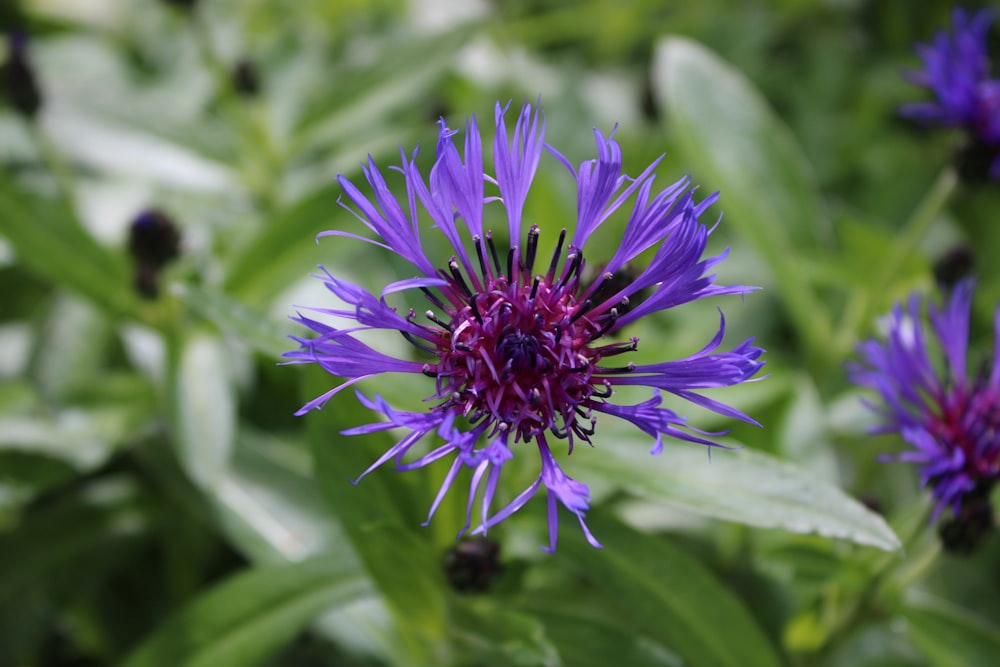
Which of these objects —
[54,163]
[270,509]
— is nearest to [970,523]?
[270,509]

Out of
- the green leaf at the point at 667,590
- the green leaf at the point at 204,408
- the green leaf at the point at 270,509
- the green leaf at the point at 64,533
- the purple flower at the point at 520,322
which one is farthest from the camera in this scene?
the green leaf at the point at 64,533

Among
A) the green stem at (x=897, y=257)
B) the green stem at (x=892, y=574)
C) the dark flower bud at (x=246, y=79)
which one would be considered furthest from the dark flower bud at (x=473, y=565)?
the dark flower bud at (x=246, y=79)

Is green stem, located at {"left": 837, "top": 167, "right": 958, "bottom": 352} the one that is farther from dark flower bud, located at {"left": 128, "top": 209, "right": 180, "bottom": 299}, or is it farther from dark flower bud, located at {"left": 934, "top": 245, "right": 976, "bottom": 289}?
dark flower bud, located at {"left": 128, "top": 209, "right": 180, "bottom": 299}

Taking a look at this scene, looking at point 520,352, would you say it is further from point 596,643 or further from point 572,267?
point 596,643

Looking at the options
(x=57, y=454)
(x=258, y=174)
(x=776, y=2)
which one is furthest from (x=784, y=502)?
(x=776, y=2)

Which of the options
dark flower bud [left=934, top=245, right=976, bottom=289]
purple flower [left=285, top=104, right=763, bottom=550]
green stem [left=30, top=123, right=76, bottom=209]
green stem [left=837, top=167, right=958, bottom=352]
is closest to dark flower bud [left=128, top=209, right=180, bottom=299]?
green stem [left=30, top=123, right=76, bottom=209]

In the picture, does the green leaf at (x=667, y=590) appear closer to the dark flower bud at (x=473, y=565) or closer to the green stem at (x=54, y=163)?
the dark flower bud at (x=473, y=565)
